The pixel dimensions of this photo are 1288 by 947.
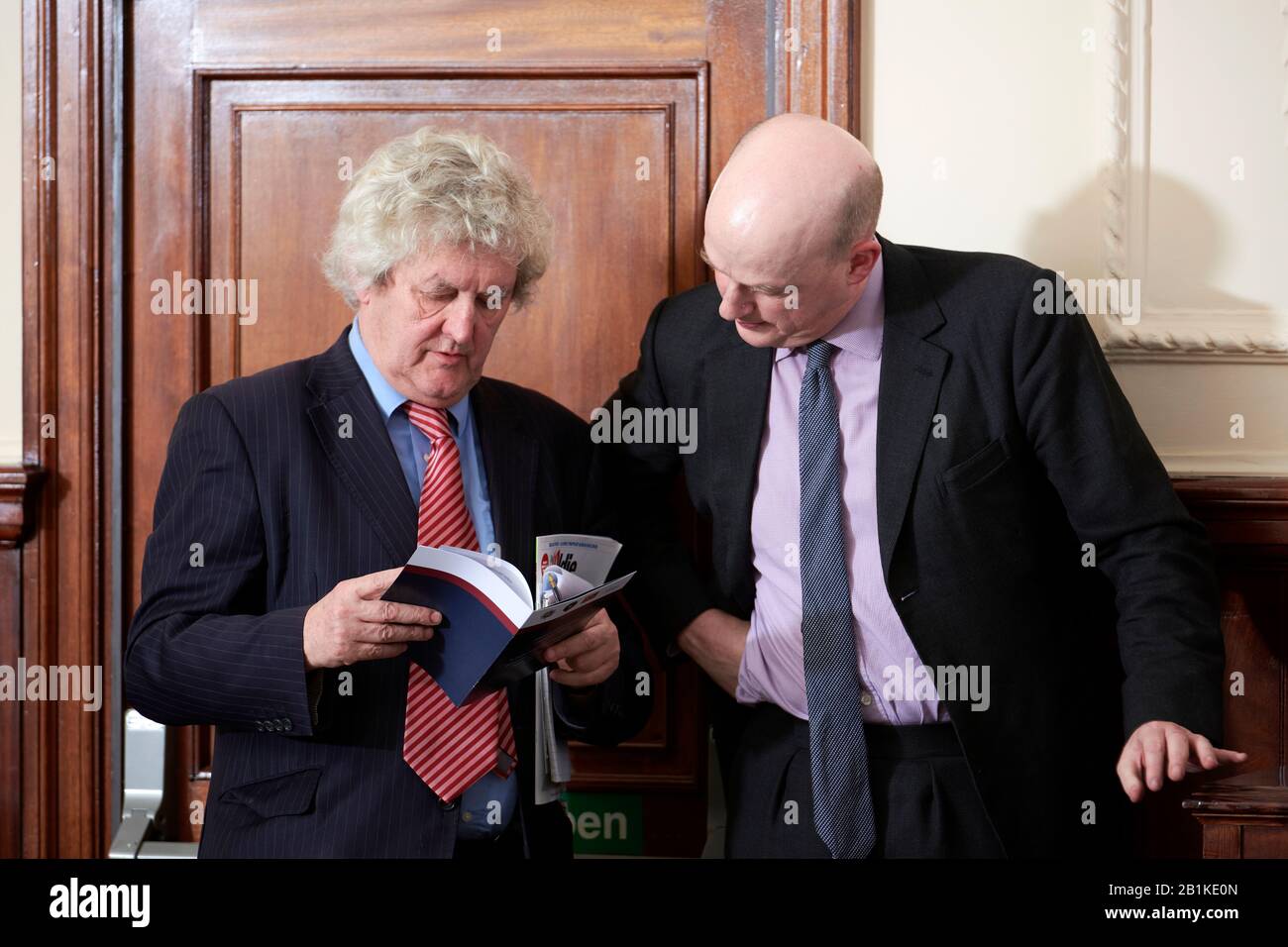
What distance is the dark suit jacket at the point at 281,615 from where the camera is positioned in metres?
1.79

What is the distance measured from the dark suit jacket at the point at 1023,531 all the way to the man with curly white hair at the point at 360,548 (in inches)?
20.3

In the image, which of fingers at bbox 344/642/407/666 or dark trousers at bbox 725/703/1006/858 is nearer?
fingers at bbox 344/642/407/666

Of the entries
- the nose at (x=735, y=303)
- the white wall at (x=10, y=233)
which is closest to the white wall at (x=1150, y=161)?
the nose at (x=735, y=303)

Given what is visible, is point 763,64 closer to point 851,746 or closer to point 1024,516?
point 1024,516

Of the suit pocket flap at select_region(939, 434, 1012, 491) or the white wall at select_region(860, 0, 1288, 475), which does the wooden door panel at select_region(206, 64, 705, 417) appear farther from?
the suit pocket flap at select_region(939, 434, 1012, 491)

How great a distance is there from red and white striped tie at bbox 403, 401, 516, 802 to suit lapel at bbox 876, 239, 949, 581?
27.4 inches

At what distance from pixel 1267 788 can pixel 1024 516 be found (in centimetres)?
56

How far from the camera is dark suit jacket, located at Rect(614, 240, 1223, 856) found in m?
1.92

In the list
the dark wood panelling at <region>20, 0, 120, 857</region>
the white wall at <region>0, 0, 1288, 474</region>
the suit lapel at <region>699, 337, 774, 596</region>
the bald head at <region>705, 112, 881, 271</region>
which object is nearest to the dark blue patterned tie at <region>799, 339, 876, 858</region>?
the suit lapel at <region>699, 337, 774, 596</region>

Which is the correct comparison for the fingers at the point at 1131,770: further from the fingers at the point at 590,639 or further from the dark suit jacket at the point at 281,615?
the dark suit jacket at the point at 281,615

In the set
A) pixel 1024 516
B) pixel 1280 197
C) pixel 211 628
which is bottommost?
pixel 211 628

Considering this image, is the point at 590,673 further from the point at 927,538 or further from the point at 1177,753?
the point at 1177,753

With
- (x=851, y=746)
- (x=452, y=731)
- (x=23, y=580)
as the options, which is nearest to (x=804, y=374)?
(x=851, y=746)
